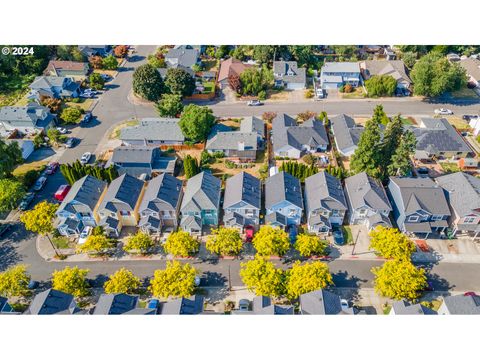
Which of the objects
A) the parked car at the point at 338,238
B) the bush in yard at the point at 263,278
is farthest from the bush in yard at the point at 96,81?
the parked car at the point at 338,238

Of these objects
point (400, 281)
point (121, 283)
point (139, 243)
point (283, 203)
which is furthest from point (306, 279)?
point (139, 243)

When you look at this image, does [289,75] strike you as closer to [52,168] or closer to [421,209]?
[421,209]

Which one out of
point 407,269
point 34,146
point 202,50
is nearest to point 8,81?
point 34,146

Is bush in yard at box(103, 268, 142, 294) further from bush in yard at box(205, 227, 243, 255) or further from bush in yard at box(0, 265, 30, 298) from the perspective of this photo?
bush in yard at box(205, 227, 243, 255)

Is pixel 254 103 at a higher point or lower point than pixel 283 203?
higher

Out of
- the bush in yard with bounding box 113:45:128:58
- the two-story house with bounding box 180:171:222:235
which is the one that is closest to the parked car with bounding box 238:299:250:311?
the two-story house with bounding box 180:171:222:235

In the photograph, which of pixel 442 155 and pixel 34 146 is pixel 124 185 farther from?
pixel 442 155
